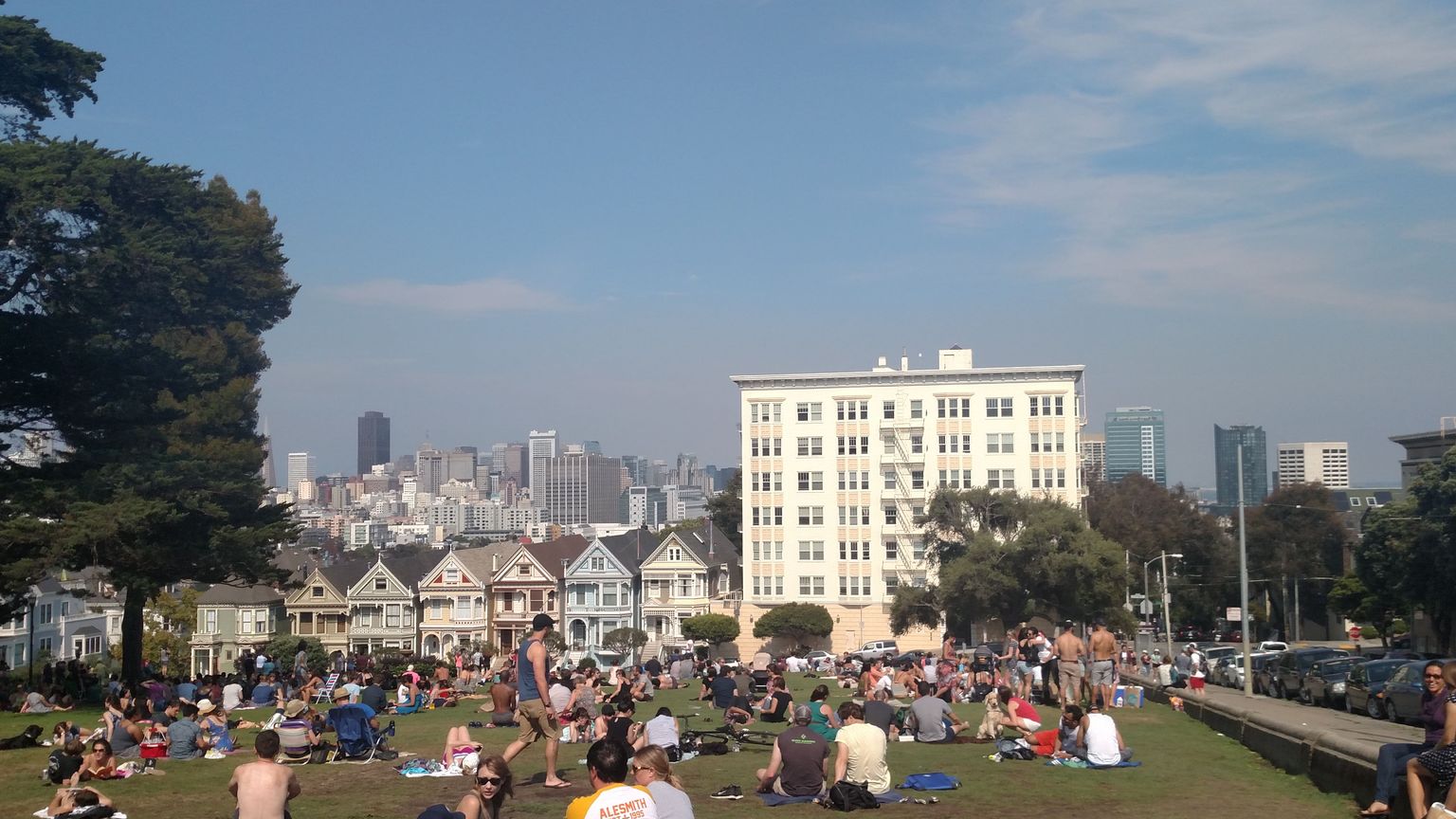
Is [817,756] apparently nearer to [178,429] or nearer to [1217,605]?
[178,429]

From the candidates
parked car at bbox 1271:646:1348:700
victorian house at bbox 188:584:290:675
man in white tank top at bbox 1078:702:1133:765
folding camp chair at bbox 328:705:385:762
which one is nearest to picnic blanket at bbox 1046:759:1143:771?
man in white tank top at bbox 1078:702:1133:765

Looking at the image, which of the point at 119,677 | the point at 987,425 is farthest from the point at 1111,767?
the point at 987,425

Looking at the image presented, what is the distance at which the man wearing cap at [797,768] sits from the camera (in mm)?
15641

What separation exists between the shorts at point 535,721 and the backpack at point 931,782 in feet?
14.5

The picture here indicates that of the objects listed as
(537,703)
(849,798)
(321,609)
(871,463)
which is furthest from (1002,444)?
(849,798)

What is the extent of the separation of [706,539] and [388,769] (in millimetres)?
81566

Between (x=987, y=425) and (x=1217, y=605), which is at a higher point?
(x=987, y=425)

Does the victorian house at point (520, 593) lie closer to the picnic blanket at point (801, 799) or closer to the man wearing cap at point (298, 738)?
the man wearing cap at point (298, 738)

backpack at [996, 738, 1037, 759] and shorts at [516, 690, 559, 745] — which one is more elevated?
Answer: shorts at [516, 690, 559, 745]

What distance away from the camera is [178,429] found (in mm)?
54812

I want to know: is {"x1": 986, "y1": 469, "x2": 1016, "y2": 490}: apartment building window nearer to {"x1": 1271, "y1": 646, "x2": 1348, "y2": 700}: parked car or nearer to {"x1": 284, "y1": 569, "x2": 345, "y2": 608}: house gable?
{"x1": 284, "y1": 569, "x2": 345, "y2": 608}: house gable

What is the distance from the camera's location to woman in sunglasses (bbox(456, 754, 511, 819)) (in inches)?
399

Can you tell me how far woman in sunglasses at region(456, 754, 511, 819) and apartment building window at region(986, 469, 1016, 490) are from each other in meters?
82.0

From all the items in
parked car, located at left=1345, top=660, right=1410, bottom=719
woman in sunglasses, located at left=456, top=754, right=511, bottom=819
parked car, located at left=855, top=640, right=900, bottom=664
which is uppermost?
woman in sunglasses, located at left=456, top=754, right=511, bottom=819
